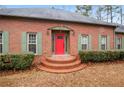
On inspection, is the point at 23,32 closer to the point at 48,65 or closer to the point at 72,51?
the point at 48,65

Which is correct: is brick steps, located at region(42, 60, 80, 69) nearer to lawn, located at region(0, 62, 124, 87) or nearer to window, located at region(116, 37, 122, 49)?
lawn, located at region(0, 62, 124, 87)

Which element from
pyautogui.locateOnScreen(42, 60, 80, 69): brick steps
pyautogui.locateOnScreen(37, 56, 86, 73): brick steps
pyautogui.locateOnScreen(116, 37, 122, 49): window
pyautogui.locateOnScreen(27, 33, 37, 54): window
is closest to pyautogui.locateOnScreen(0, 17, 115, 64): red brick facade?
pyautogui.locateOnScreen(27, 33, 37, 54): window

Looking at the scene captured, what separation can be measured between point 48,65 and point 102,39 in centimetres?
556

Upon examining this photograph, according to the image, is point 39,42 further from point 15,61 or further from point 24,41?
point 15,61

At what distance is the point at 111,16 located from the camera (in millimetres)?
13992

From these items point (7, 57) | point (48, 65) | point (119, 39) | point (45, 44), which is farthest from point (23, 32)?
point (119, 39)

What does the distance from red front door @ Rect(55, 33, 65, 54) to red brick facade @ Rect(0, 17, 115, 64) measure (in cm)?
76

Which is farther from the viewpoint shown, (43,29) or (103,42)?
(103,42)

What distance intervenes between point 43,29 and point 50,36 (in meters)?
0.69

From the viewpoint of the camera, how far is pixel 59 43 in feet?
33.4

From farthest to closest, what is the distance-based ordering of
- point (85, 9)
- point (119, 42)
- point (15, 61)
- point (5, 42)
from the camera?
point (85, 9), point (119, 42), point (5, 42), point (15, 61)

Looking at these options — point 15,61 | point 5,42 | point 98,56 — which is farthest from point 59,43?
point 15,61

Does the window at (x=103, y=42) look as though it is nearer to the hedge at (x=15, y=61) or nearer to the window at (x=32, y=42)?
the window at (x=32, y=42)

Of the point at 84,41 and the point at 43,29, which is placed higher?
the point at 43,29
